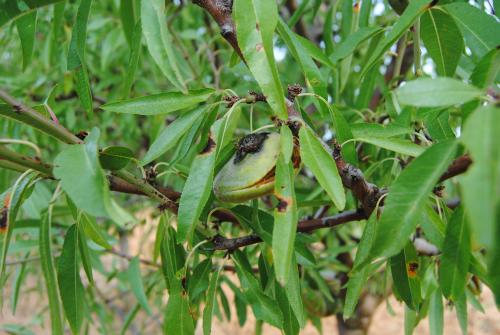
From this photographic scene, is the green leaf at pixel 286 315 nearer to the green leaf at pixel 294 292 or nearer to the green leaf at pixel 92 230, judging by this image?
the green leaf at pixel 294 292

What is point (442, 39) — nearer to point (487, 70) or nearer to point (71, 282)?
point (487, 70)

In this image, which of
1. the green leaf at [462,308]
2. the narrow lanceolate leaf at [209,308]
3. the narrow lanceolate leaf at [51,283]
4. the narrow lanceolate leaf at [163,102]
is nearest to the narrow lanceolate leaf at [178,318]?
the narrow lanceolate leaf at [209,308]

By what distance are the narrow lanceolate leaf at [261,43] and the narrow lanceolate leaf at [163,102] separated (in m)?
0.12

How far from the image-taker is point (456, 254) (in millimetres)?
474

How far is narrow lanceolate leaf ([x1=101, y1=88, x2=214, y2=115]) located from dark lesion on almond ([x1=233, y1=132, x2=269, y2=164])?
0.07m

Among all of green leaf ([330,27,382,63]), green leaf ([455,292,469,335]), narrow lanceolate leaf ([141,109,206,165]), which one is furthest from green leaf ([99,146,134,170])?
green leaf ([455,292,469,335])

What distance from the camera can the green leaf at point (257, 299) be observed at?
645 mm

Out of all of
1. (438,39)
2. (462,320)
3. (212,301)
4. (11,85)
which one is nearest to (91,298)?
(11,85)

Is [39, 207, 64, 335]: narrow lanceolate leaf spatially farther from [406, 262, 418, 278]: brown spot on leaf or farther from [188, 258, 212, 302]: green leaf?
[406, 262, 418, 278]: brown spot on leaf

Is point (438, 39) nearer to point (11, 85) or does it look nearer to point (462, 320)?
point (462, 320)

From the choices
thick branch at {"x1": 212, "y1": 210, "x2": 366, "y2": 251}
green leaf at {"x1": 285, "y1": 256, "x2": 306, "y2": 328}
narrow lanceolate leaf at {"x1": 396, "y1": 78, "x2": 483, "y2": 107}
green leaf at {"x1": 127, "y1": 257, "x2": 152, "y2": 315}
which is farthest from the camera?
green leaf at {"x1": 127, "y1": 257, "x2": 152, "y2": 315}

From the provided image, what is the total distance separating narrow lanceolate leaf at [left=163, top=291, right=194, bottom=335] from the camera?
0.63 meters

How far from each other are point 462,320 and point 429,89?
0.49 metres

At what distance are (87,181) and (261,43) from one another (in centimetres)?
20
